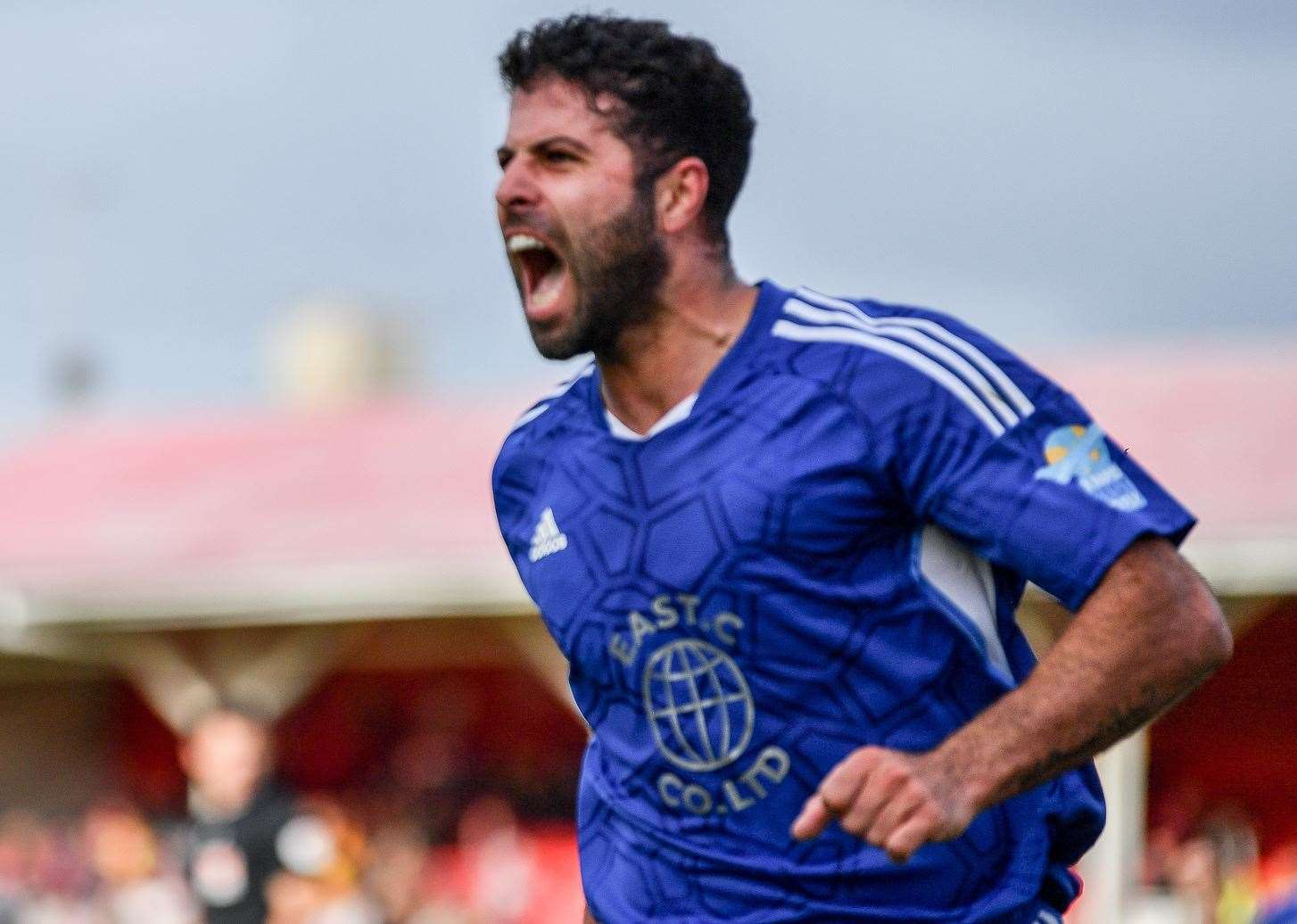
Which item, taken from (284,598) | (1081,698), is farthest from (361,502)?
(1081,698)

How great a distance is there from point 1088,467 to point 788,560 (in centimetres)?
44

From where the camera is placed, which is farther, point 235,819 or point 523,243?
point 235,819

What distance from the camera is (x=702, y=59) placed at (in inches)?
139

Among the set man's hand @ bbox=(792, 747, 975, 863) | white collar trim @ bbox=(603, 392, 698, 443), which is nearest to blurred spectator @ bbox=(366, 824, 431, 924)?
white collar trim @ bbox=(603, 392, 698, 443)

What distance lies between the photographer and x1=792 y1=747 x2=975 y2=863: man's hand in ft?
9.23

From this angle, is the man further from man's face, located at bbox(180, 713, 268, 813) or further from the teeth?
man's face, located at bbox(180, 713, 268, 813)

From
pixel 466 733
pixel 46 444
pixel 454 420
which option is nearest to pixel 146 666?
pixel 466 733

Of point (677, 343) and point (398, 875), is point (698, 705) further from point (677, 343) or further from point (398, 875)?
point (398, 875)

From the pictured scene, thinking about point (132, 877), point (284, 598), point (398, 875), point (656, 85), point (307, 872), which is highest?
point (656, 85)

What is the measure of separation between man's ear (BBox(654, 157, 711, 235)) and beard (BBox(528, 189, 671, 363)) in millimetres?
25

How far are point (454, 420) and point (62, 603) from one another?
5080mm

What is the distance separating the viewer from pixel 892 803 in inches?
111

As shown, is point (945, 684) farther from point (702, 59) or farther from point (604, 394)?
point (702, 59)

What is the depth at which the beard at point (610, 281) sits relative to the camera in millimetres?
3396
